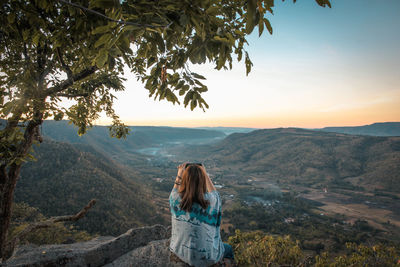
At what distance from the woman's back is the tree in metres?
1.68

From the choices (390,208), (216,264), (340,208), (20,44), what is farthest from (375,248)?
(390,208)

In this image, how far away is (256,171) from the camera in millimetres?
124250

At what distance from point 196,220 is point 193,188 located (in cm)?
48

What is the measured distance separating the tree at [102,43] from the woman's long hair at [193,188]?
1.27m

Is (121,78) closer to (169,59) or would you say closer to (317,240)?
(169,59)

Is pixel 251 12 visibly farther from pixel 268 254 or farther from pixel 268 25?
pixel 268 254

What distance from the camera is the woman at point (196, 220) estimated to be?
2848mm

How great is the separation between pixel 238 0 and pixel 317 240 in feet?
154

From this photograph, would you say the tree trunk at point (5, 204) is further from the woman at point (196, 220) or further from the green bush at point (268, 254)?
the green bush at point (268, 254)

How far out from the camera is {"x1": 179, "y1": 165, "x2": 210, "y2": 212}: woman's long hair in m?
2.90

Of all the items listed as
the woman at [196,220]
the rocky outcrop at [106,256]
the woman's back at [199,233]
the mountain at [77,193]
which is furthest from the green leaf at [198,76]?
the mountain at [77,193]

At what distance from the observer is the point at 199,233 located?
2.86 metres

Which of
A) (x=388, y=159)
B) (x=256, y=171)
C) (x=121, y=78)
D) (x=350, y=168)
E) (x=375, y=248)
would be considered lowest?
(x=256, y=171)

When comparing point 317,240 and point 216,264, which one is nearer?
point 216,264
